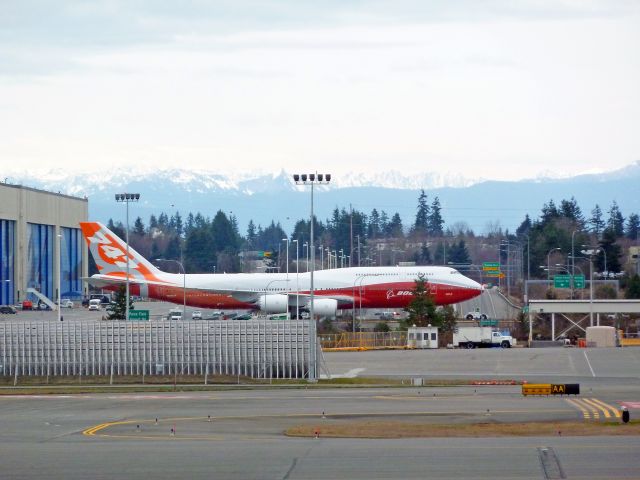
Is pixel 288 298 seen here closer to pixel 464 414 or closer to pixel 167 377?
pixel 167 377

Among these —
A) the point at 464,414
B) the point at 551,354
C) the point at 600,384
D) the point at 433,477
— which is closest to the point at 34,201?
the point at 551,354

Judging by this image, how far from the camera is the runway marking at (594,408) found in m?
32.5

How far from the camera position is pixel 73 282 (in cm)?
13762

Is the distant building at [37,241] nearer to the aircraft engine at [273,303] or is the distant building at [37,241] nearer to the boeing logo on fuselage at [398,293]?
the aircraft engine at [273,303]

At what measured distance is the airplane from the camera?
91.8m

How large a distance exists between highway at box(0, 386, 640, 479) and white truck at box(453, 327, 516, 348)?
36.0m

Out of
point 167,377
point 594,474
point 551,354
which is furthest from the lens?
point 551,354

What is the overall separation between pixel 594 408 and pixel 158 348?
2503 cm

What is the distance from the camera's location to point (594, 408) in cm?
3491

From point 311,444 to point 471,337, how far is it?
51.8 metres

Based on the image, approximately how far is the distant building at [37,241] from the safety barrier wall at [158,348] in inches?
2270

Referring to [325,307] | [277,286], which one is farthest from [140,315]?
[277,286]

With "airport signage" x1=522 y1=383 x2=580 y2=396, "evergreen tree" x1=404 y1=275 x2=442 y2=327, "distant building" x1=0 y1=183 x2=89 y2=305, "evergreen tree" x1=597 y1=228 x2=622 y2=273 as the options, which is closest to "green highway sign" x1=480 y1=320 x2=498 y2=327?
"evergreen tree" x1=404 y1=275 x2=442 y2=327

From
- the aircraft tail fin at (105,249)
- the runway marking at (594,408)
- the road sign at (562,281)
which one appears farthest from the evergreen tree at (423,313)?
the runway marking at (594,408)
